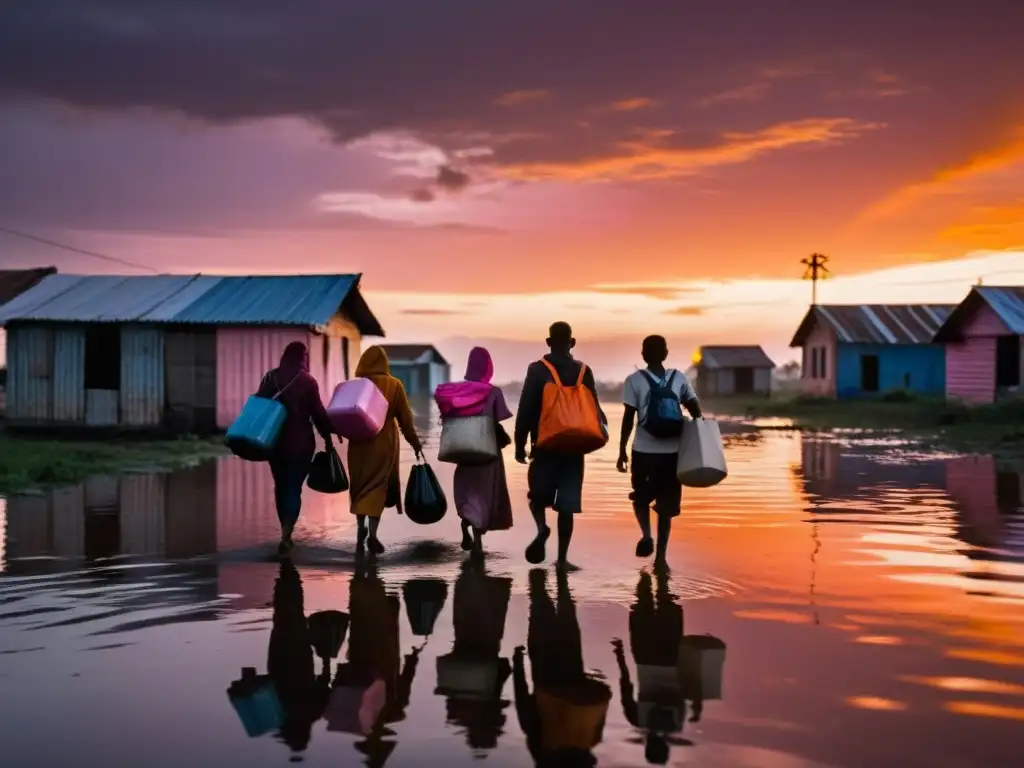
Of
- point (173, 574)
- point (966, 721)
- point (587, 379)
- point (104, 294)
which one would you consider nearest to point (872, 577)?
point (587, 379)

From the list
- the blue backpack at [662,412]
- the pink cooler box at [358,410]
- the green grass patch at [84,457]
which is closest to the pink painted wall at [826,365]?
the green grass patch at [84,457]

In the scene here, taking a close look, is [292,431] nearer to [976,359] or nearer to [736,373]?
[976,359]

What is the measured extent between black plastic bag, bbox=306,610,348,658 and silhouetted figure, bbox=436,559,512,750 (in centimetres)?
65

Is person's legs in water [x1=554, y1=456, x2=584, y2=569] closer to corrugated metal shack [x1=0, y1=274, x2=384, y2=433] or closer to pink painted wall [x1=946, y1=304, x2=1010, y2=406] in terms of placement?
corrugated metal shack [x1=0, y1=274, x2=384, y2=433]

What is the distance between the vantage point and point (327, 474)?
966cm

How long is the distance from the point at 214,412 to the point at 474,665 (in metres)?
22.0

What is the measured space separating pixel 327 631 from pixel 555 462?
2924mm

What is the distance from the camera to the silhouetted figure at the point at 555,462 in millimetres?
8688

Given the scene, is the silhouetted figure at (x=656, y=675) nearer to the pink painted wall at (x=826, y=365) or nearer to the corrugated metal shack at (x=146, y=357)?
the corrugated metal shack at (x=146, y=357)

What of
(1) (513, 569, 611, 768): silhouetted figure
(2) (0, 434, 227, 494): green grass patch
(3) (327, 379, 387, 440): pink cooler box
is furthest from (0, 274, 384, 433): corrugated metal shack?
(1) (513, 569, 611, 768): silhouetted figure

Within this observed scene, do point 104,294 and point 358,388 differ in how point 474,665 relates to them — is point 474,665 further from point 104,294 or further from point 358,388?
point 104,294

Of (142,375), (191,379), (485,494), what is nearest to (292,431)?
(485,494)

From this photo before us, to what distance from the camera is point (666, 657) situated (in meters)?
5.70

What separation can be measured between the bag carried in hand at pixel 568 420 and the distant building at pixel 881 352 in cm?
4182
